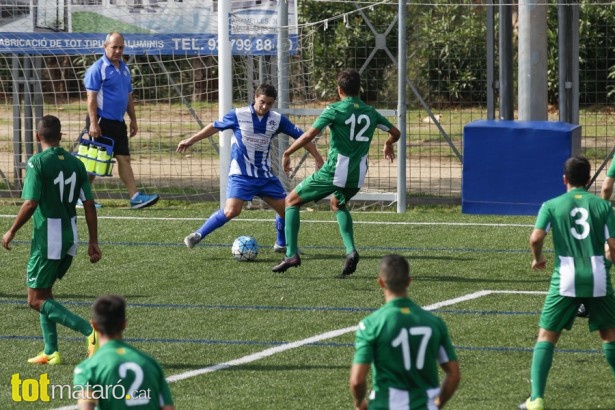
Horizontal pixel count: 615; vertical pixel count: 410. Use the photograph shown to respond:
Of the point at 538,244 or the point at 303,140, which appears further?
the point at 303,140

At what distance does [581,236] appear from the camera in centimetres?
732

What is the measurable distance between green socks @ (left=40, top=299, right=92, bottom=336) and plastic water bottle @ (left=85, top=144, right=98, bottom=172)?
6.23 m

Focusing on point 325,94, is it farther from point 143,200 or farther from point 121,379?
point 121,379

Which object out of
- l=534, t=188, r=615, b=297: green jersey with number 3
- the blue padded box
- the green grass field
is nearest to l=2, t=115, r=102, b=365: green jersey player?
the green grass field

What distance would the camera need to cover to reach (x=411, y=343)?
5.53 metres

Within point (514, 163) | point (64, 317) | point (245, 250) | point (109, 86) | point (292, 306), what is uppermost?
point (109, 86)

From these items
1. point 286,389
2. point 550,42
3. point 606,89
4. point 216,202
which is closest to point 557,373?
point 286,389

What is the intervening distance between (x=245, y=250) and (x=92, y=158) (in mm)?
3204

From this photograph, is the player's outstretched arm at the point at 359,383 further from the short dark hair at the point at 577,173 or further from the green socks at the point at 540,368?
the short dark hair at the point at 577,173

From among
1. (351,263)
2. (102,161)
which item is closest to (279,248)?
(351,263)

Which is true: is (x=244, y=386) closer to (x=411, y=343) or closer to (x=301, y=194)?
(x=411, y=343)

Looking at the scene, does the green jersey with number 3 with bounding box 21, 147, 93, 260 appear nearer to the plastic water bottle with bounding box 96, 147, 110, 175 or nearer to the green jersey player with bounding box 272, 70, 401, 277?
the green jersey player with bounding box 272, 70, 401, 277

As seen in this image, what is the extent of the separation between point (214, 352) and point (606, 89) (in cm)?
1473

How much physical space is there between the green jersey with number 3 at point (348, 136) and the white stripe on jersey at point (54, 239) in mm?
3324
